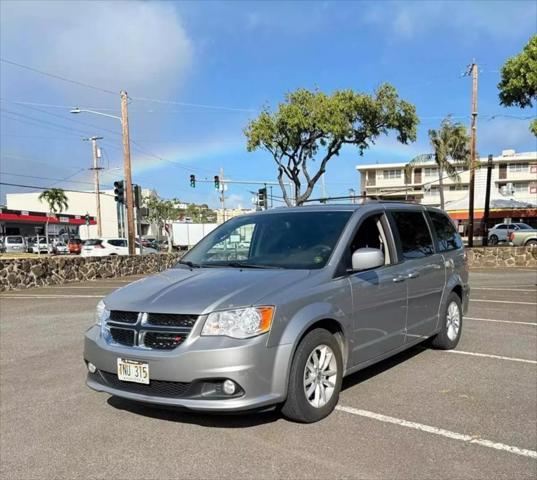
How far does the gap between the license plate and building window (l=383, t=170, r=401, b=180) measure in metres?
74.7

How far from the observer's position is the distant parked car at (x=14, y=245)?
47031mm

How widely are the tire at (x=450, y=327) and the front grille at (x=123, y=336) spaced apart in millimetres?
3909

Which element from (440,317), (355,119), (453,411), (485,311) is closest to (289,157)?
(355,119)

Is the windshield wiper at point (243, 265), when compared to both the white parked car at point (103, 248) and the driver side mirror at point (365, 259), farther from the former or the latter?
the white parked car at point (103, 248)

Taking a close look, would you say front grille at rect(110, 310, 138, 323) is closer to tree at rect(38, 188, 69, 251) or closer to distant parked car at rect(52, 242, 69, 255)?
distant parked car at rect(52, 242, 69, 255)

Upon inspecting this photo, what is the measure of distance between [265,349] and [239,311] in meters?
0.32

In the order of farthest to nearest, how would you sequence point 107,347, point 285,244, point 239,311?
point 285,244 < point 107,347 < point 239,311

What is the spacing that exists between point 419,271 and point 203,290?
2710mm

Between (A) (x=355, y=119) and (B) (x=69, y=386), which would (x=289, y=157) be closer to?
(A) (x=355, y=119)

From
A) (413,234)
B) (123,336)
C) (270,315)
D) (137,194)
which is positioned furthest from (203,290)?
(137,194)

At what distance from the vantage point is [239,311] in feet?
13.1

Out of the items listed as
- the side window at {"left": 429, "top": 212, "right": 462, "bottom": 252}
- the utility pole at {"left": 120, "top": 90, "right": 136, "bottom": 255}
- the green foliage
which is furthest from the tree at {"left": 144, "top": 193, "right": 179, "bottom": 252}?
the side window at {"left": 429, "top": 212, "right": 462, "bottom": 252}

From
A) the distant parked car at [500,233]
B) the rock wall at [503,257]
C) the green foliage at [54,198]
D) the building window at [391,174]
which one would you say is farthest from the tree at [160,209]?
the rock wall at [503,257]

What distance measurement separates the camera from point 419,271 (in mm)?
5957
